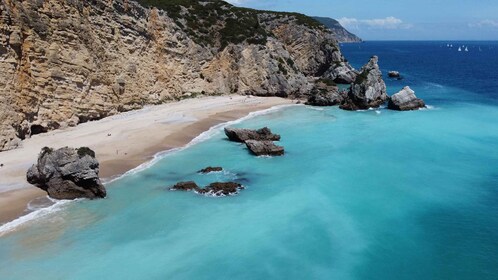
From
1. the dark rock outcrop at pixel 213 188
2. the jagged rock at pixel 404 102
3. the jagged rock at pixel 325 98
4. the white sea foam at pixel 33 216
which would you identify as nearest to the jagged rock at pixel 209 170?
the dark rock outcrop at pixel 213 188

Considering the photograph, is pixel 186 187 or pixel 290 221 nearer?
pixel 290 221

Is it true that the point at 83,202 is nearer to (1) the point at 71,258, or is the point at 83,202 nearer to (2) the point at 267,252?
(1) the point at 71,258

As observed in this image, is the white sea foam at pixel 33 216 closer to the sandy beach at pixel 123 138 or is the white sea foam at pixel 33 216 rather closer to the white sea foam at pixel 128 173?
the white sea foam at pixel 128 173

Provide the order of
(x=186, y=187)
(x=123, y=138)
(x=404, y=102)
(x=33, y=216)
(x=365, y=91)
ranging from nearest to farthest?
(x=33, y=216) → (x=186, y=187) → (x=123, y=138) → (x=404, y=102) → (x=365, y=91)

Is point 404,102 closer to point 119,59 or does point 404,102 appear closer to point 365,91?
point 365,91

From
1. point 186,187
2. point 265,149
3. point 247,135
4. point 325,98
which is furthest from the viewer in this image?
point 325,98

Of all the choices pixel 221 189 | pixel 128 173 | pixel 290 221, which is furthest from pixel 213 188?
pixel 128 173

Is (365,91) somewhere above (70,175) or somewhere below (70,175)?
below

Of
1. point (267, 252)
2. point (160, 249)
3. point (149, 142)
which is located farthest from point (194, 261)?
point (149, 142)
